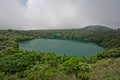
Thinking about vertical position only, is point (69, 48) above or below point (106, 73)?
below

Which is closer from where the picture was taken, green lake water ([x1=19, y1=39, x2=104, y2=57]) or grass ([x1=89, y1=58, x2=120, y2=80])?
grass ([x1=89, y1=58, x2=120, y2=80])

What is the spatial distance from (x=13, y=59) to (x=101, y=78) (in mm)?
28976

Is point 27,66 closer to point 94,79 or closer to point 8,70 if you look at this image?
point 8,70

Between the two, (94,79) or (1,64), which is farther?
(1,64)

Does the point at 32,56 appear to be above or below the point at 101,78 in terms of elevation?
below

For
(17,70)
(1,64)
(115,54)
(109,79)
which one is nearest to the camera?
(109,79)

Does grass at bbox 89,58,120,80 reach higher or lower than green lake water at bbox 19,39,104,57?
higher

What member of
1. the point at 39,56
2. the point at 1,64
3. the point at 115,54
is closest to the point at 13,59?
the point at 1,64

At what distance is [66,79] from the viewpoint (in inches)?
446

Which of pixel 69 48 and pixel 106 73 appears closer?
pixel 106 73

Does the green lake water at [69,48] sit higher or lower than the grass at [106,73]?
lower

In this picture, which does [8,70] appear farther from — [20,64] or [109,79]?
[109,79]

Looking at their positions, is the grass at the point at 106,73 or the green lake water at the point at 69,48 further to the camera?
the green lake water at the point at 69,48

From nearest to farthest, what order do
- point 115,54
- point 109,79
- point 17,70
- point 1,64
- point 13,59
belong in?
1. point 109,79
2. point 17,70
3. point 1,64
4. point 13,59
5. point 115,54
